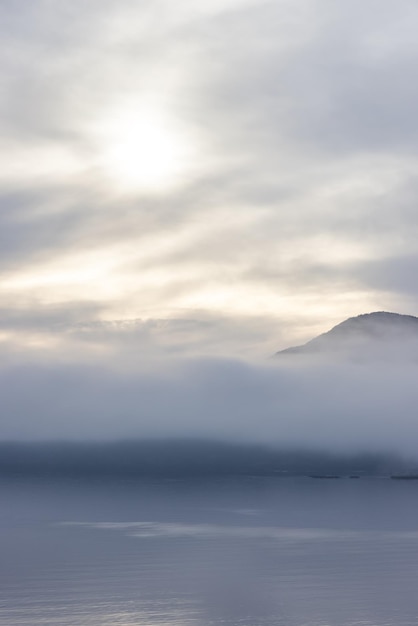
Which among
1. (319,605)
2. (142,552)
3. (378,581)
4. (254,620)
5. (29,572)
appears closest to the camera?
(254,620)

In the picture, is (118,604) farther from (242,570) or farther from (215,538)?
(215,538)

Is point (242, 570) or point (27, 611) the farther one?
point (242, 570)

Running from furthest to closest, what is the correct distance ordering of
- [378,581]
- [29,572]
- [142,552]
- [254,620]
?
[142,552] → [29,572] → [378,581] → [254,620]

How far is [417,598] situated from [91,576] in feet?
140

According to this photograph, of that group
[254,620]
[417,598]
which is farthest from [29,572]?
[417,598]

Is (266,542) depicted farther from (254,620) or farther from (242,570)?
(254,620)

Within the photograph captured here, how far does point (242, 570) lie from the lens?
125125 millimetres

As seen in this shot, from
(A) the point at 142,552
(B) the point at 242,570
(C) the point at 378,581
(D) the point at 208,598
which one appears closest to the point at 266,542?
(A) the point at 142,552

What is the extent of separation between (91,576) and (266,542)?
55.0m

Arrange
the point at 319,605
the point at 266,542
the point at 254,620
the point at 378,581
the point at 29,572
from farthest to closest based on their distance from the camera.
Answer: the point at 266,542 → the point at 29,572 → the point at 378,581 → the point at 319,605 → the point at 254,620

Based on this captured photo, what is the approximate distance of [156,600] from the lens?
9975 cm

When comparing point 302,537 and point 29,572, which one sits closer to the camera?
point 29,572

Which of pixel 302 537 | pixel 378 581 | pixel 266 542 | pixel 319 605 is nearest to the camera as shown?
pixel 319 605

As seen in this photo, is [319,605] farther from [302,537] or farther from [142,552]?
[302,537]
